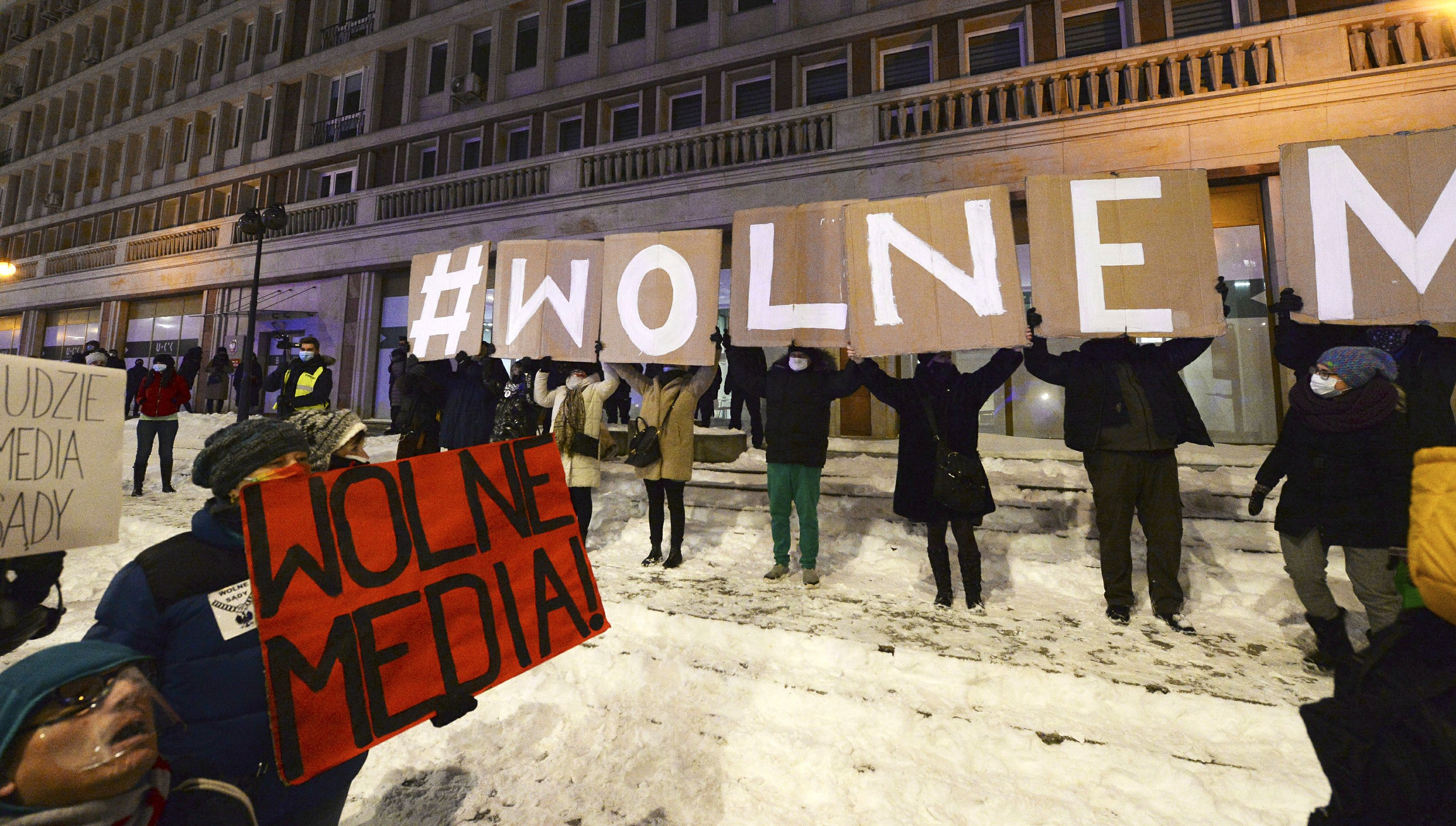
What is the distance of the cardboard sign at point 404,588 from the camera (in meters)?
1.49

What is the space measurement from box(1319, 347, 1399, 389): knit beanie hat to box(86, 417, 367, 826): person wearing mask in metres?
4.99

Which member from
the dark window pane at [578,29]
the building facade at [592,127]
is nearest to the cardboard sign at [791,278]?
the building facade at [592,127]

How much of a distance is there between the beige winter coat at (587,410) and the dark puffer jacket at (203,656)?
354 cm

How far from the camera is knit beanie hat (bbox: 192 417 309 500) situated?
154cm

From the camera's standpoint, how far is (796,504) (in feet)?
15.5

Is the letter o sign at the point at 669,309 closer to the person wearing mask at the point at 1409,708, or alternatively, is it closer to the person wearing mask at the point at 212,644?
the person wearing mask at the point at 212,644

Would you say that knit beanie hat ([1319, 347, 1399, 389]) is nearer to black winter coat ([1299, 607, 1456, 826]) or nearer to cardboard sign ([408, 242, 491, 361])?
black winter coat ([1299, 607, 1456, 826])

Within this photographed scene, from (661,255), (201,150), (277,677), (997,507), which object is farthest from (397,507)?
(201,150)

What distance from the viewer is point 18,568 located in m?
2.19

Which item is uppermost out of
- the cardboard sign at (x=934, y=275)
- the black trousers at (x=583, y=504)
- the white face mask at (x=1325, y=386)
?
the cardboard sign at (x=934, y=275)

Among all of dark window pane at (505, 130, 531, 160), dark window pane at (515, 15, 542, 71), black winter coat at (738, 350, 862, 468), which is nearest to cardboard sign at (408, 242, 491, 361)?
black winter coat at (738, 350, 862, 468)

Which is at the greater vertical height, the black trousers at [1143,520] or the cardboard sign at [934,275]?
the cardboard sign at [934,275]

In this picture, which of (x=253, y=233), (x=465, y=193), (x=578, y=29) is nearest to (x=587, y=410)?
(x=253, y=233)

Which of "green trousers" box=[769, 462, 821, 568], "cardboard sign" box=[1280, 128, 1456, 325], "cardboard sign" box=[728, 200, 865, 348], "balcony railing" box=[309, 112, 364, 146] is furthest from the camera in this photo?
"balcony railing" box=[309, 112, 364, 146]
